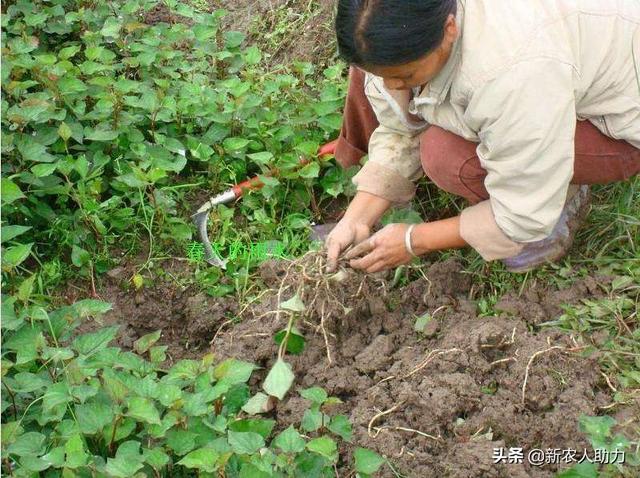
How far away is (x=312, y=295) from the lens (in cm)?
270

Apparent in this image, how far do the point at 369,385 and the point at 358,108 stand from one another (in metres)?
0.92

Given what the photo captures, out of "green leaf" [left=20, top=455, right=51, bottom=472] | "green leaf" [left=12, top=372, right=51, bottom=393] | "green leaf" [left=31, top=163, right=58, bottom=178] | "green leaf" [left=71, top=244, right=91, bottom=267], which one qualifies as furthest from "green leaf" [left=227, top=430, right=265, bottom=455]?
"green leaf" [left=31, top=163, right=58, bottom=178]

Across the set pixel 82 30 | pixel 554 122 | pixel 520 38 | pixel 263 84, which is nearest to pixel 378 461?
pixel 554 122

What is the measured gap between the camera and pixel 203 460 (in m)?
2.07

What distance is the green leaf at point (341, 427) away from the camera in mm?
2250

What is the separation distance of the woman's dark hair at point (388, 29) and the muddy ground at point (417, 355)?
802mm

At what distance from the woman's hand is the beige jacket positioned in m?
0.34

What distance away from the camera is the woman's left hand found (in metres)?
2.56

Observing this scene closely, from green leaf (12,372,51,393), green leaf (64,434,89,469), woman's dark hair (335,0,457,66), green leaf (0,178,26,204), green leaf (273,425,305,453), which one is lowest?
green leaf (12,372,51,393)

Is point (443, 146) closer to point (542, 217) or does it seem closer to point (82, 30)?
point (542, 217)

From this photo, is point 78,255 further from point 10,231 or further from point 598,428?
point 598,428

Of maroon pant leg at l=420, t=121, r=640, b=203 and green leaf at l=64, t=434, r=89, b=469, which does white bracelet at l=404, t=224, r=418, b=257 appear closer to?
maroon pant leg at l=420, t=121, r=640, b=203

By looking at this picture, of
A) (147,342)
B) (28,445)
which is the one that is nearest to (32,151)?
(147,342)

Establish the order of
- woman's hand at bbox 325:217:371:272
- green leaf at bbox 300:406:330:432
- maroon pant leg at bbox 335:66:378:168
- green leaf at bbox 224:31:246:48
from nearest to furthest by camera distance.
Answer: green leaf at bbox 300:406:330:432 < woman's hand at bbox 325:217:371:272 < maroon pant leg at bbox 335:66:378:168 < green leaf at bbox 224:31:246:48
